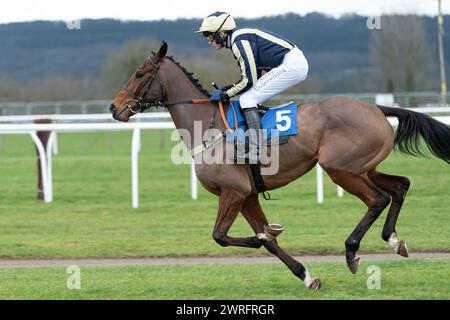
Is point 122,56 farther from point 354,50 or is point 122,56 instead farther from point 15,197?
point 15,197

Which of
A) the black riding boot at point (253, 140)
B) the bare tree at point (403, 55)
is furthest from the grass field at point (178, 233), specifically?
the bare tree at point (403, 55)

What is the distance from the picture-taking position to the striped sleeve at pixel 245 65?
6938mm

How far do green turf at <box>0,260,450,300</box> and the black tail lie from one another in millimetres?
1016

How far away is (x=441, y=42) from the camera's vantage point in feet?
108

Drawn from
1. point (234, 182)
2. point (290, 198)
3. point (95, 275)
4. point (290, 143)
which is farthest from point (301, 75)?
point (290, 198)

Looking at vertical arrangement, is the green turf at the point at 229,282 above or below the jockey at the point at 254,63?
below

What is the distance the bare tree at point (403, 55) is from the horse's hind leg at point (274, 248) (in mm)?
29381

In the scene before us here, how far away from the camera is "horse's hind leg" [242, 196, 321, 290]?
670 cm

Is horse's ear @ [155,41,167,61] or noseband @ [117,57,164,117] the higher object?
horse's ear @ [155,41,167,61]

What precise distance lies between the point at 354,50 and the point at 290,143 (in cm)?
3689

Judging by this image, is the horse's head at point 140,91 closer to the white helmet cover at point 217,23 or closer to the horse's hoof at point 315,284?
the white helmet cover at point 217,23

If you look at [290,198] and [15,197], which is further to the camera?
[15,197]

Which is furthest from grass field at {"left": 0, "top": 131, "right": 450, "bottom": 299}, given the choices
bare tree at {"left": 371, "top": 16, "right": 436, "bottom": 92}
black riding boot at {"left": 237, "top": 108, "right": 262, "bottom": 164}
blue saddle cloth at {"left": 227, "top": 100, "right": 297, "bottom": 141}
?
bare tree at {"left": 371, "top": 16, "right": 436, "bottom": 92}

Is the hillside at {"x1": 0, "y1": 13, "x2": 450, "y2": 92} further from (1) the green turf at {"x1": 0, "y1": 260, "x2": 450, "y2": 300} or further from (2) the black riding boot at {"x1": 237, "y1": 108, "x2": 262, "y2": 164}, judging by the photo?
(2) the black riding boot at {"x1": 237, "y1": 108, "x2": 262, "y2": 164}
